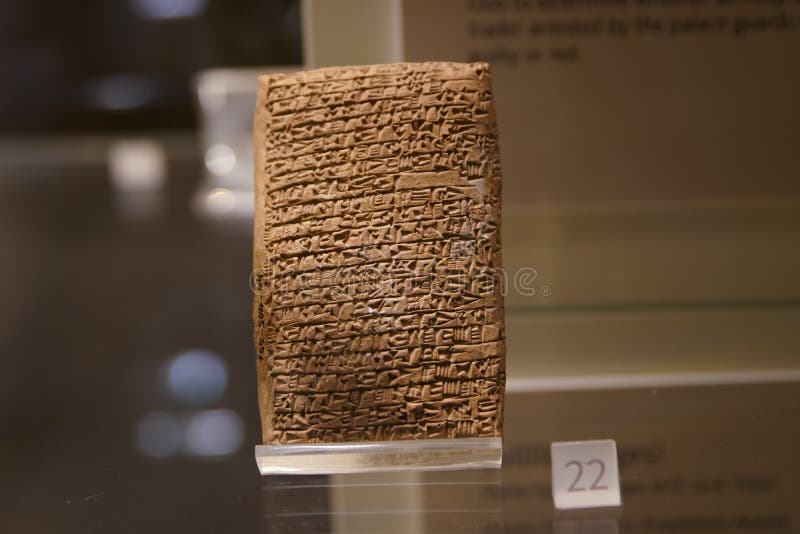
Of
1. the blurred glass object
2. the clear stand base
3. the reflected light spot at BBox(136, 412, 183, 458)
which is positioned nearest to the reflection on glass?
the clear stand base

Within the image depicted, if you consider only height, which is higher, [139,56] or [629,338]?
Answer: [139,56]

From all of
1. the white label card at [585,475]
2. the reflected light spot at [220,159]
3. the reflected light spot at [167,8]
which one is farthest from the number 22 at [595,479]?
the reflected light spot at [167,8]

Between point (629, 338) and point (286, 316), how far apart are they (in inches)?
22.6

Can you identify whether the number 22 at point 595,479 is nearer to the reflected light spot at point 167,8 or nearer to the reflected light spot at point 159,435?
the reflected light spot at point 159,435

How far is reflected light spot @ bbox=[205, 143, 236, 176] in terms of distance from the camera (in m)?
1.89

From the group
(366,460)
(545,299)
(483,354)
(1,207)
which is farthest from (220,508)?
(1,207)

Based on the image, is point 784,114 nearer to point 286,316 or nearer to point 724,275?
point 724,275

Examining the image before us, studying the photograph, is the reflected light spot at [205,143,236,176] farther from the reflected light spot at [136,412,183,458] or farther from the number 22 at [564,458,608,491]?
the number 22 at [564,458,608,491]

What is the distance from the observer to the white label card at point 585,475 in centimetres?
83

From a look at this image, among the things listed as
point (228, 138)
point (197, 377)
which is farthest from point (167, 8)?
point (197, 377)

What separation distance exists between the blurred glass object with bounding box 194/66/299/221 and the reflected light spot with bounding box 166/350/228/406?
0.59 metres

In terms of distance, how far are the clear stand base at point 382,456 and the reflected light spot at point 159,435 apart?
188 mm

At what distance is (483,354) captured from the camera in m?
0.85

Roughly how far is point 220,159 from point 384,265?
1.19m
